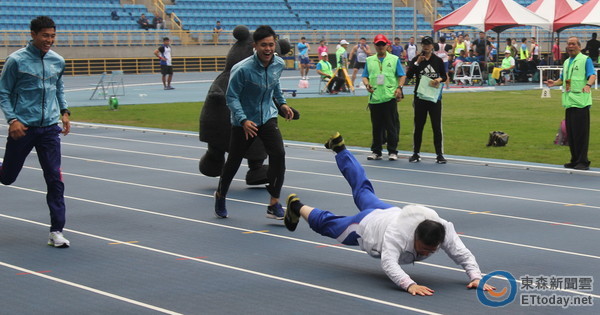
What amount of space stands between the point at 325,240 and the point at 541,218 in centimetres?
235

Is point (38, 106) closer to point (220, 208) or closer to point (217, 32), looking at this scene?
point (220, 208)

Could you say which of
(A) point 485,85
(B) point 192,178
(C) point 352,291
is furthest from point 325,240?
(A) point 485,85

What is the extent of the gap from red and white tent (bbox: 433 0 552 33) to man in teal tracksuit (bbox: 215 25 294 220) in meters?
24.8

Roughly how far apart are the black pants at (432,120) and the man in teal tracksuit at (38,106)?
6871 mm

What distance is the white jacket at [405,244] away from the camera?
20.9 feet

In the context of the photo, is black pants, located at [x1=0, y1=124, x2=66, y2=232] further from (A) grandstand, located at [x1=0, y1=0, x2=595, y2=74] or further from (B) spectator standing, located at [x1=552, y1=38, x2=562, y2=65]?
(A) grandstand, located at [x1=0, y1=0, x2=595, y2=74]

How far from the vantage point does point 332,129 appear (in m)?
18.9

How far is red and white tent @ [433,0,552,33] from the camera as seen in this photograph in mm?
33156

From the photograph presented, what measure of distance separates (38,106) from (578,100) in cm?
755

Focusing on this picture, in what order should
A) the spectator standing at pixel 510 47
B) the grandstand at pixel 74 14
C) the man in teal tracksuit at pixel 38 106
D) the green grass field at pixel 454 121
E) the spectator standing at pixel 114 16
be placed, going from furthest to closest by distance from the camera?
the spectator standing at pixel 114 16
the grandstand at pixel 74 14
the spectator standing at pixel 510 47
the green grass field at pixel 454 121
the man in teal tracksuit at pixel 38 106

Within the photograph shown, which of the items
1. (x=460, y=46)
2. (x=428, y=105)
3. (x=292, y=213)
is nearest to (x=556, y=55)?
(x=460, y=46)

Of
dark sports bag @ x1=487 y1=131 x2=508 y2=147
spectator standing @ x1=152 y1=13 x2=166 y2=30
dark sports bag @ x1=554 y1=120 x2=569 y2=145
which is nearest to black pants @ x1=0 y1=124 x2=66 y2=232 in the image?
dark sports bag @ x1=487 y1=131 x2=508 y2=147

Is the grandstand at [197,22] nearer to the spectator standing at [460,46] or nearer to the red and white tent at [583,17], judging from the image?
the spectator standing at [460,46]

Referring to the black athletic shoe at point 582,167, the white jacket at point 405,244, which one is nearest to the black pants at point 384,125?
the black athletic shoe at point 582,167
